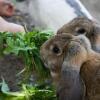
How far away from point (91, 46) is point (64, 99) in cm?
37

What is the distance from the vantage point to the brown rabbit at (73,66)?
2.07 metres

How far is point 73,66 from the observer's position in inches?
82.5

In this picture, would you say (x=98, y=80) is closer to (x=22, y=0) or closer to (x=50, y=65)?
(x=50, y=65)

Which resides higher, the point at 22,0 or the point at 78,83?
the point at 22,0

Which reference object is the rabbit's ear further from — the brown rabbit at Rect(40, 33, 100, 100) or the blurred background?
the blurred background

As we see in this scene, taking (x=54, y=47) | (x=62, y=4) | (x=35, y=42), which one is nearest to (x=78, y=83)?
(x=54, y=47)

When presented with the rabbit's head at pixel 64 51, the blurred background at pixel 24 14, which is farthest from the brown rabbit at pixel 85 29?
the blurred background at pixel 24 14

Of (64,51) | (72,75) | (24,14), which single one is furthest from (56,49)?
(24,14)

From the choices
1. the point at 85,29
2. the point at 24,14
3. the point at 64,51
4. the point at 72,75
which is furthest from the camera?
the point at 24,14

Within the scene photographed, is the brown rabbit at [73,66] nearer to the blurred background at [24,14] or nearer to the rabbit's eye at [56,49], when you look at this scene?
the rabbit's eye at [56,49]

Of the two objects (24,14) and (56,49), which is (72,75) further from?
(24,14)

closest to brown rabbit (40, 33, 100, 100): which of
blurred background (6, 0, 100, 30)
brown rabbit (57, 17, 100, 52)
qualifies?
brown rabbit (57, 17, 100, 52)

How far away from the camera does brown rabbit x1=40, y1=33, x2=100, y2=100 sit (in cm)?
207

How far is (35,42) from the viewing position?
249 cm
